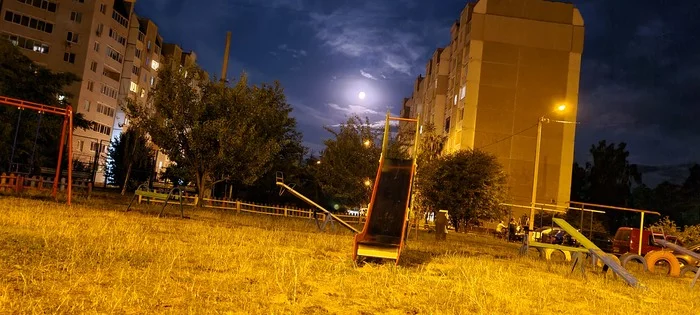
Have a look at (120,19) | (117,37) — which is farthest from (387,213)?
(120,19)

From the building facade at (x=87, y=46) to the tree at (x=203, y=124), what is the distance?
35.8m

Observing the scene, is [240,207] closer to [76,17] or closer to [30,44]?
[30,44]

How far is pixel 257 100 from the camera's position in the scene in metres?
33.4

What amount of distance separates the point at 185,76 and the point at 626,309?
2734 cm

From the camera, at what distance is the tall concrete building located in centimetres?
5928

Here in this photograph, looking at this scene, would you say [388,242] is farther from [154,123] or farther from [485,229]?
[485,229]

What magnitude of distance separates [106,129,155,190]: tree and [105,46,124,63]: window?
35.5m

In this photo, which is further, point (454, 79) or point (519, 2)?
point (454, 79)

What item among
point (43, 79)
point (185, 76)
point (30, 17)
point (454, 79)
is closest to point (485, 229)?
point (454, 79)

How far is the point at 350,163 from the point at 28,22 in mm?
51490

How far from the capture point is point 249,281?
8.05 meters

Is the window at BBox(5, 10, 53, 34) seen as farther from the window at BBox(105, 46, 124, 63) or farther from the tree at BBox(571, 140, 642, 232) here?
the tree at BBox(571, 140, 642, 232)

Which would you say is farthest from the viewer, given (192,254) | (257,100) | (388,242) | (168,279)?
(257,100)

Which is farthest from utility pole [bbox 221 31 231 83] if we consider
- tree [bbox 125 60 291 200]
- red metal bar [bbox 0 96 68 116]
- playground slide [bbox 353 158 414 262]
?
playground slide [bbox 353 158 414 262]
